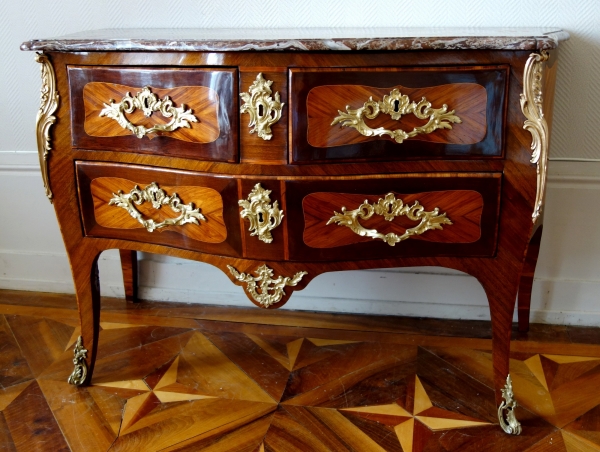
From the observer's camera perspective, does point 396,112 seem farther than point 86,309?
No

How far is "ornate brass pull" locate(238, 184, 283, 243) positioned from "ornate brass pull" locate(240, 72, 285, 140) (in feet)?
0.34

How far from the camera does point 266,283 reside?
1.14 meters

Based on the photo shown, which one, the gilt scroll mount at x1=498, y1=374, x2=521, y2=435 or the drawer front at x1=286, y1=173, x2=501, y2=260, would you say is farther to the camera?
the gilt scroll mount at x1=498, y1=374, x2=521, y2=435

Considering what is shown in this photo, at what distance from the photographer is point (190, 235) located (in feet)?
3.76

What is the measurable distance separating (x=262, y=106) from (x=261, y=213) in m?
0.19

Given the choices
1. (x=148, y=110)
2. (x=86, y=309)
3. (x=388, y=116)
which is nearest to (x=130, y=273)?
(x=86, y=309)

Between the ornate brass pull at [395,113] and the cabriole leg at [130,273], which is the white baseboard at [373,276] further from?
the ornate brass pull at [395,113]

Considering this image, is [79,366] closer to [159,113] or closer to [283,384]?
[283,384]

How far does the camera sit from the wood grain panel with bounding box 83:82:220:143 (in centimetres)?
103

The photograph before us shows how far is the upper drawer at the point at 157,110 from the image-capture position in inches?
40.4

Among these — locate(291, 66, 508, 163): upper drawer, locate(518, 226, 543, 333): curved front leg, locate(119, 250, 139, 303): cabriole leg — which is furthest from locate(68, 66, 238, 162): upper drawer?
locate(518, 226, 543, 333): curved front leg

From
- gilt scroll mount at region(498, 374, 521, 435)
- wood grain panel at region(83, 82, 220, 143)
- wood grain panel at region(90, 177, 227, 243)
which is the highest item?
wood grain panel at region(83, 82, 220, 143)

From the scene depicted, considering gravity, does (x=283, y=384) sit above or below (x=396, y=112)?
below

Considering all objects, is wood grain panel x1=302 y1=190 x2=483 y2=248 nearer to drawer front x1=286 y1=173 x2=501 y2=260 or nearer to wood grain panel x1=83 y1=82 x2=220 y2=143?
drawer front x1=286 y1=173 x2=501 y2=260
